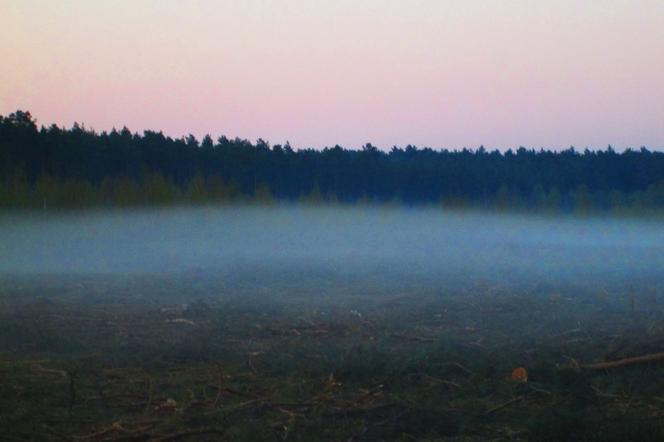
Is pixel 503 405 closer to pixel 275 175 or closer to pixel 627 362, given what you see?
pixel 627 362

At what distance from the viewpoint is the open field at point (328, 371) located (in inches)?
313

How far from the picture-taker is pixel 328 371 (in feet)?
33.0

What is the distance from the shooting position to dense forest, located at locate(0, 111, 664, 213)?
3675 centimetres

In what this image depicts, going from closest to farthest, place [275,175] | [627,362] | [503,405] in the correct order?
1. [503,405]
2. [627,362]
3. [275,175]

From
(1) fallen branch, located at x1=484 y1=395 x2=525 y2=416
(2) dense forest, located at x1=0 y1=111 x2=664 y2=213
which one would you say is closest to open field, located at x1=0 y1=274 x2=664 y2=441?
(1) fallen branch, located at x1=484 y1=395 x2=525 y2=416

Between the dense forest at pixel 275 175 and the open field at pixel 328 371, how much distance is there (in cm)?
2038

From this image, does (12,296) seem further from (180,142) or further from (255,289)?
(180,142)

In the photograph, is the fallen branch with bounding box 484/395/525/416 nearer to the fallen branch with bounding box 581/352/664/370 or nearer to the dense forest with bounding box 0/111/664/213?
the fallen branch with bounding box 581/352/664/370

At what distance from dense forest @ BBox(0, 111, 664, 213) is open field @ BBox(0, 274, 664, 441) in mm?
20383

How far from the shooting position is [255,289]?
20.2 metres

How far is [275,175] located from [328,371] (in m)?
32.3

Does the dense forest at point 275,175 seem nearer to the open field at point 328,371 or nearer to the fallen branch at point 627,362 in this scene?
the open field at point 328,371

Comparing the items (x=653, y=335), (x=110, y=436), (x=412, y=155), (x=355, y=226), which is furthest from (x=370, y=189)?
(x=110, y=436)

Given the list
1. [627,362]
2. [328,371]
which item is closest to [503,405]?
[627,362]
